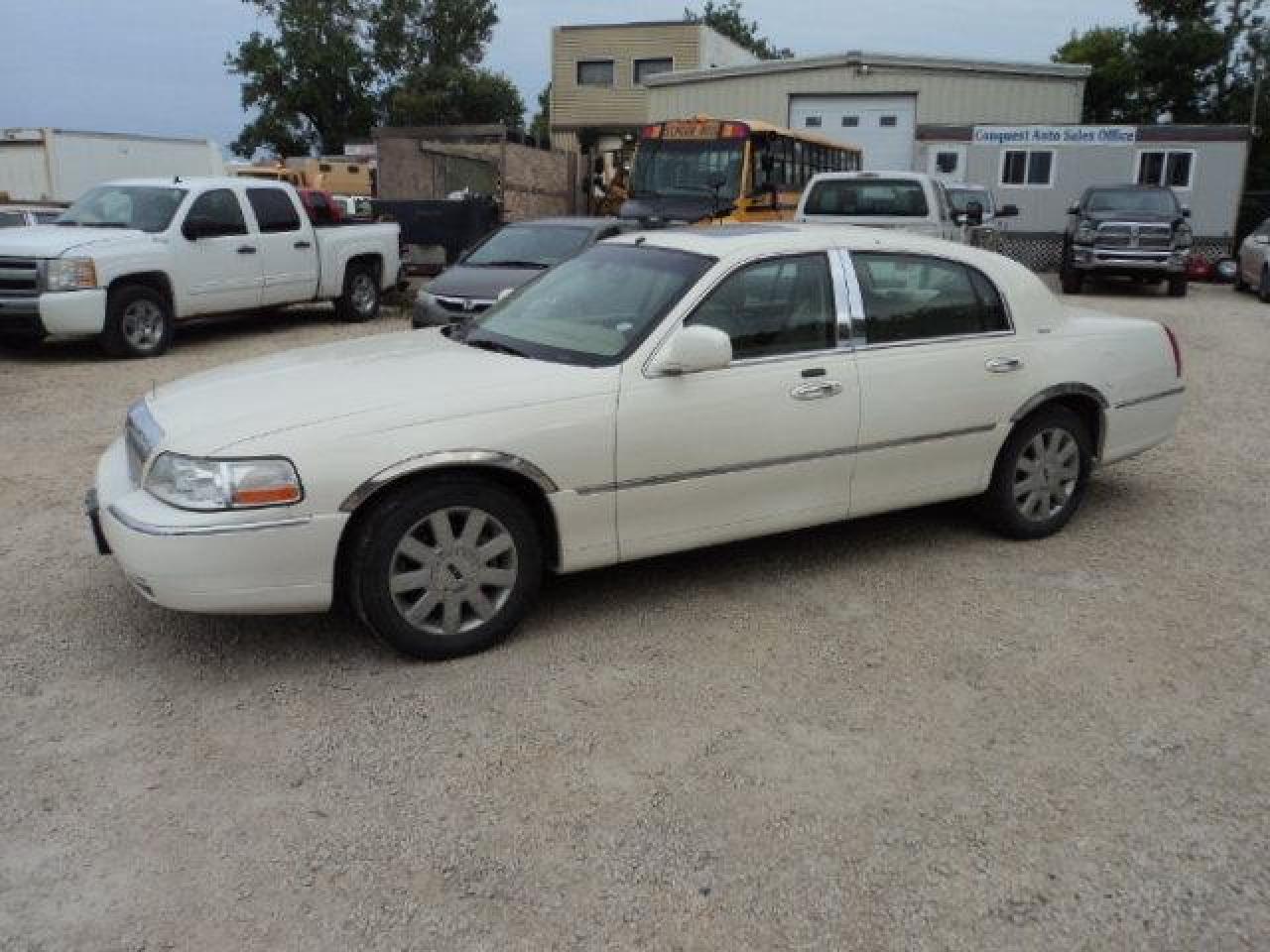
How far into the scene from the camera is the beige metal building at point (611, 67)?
36.3m

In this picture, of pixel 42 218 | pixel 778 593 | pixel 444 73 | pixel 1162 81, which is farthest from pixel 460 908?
pixel 444 73

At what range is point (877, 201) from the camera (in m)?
14.6

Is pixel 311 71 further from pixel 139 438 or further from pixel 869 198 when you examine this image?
pixel 139 438

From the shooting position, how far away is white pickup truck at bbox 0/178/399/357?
33.5ft

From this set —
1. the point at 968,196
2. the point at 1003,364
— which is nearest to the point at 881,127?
the point at 968,196

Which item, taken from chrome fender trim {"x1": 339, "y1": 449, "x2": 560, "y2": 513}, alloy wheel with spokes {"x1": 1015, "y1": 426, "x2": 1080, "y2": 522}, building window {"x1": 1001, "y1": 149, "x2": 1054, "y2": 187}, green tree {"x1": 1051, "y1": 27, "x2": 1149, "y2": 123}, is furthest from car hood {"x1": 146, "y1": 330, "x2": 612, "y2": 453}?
green tree {"x1": 1051, "y1": 27, "x2": 1149, "y2": 123}

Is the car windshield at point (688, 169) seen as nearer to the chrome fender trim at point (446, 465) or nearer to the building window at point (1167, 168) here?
the building window at point (1167, 168)

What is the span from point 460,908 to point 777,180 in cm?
1612

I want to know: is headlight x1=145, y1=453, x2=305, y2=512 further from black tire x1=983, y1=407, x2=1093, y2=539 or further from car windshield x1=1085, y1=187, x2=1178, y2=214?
car windshield x1=1085, y1=187, x2=1178, y2=214

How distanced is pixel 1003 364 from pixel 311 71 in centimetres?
5846

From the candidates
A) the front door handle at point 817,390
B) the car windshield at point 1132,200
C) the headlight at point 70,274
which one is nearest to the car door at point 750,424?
the front door handle at point 817,390

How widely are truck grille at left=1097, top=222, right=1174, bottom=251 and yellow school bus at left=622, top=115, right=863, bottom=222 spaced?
5.45m

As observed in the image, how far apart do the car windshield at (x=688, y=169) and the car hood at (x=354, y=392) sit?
12.7 m

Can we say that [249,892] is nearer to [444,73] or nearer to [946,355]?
[946,355]
